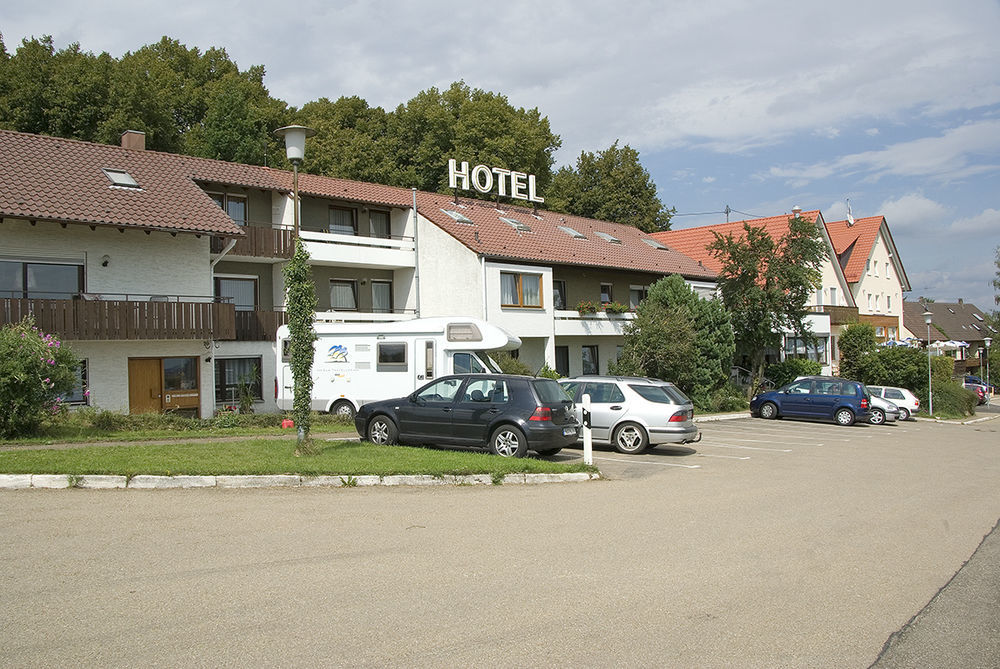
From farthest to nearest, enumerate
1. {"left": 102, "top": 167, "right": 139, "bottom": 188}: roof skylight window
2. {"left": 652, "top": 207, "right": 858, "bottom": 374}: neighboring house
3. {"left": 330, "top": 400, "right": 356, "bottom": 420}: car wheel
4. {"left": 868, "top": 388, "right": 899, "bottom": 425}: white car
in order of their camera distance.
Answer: {"left": 652, "top": 207, "right": 858, "bottom": 374}: neighboring house
{"left": 868, "top": 388, "right": 899, "bottom": 425}: white car
{"left": 102, "top": 167, "right": 139, "bottom": 188}: roof skylight window
{"left": 330, "top": 400, "right": 356, "bottom": 420}: car wheel

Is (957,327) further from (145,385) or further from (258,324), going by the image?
(145,385)

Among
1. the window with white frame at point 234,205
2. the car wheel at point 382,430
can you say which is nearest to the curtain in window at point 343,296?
the window with white frame at point 234,205

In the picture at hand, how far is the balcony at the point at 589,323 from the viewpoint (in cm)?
3247

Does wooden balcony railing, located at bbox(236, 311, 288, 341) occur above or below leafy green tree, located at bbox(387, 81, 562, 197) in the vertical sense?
below

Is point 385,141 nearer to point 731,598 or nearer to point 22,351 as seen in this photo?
point 22,351

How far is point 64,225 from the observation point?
69.8ft

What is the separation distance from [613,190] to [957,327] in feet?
195

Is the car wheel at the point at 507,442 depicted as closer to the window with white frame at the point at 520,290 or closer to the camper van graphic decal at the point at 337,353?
the camper van graphic decal at the point at 337,353

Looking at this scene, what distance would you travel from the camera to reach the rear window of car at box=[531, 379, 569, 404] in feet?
48.2

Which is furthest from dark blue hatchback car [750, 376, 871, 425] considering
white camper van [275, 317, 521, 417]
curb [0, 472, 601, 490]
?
curb [0, 472, 601, 490]

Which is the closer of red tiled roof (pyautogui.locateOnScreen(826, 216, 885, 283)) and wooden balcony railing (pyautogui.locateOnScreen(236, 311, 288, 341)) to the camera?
wooden balcony railing (pyautogui.locateOnScreen(236, 311, 288, 341))

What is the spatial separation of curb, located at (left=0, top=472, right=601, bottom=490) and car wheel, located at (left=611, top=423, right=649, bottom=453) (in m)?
5.48

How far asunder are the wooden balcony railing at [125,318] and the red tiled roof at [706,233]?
30.2m

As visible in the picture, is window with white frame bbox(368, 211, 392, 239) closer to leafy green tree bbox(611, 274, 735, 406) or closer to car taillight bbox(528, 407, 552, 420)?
leafy green tree bbox(611, 274, 735, 406)
